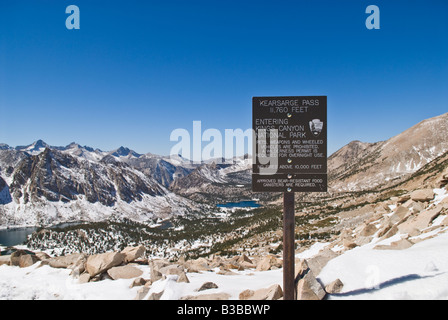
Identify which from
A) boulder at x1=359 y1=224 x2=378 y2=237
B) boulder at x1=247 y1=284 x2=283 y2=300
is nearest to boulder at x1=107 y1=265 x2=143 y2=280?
boulder at x1=247 y1=284 x2=283 y2=300

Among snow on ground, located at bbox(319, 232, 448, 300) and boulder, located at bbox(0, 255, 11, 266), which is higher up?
snow on ground, located at bbox(319, 232, 448, 300)

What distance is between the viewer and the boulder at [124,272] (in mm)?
18797

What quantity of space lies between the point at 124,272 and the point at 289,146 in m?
15.4

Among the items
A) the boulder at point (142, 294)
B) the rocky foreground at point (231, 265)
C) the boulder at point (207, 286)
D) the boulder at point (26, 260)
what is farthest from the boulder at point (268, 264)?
the boulder at point (26, 260)

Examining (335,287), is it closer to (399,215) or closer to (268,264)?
(268,264)

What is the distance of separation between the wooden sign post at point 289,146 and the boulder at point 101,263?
1414 cm

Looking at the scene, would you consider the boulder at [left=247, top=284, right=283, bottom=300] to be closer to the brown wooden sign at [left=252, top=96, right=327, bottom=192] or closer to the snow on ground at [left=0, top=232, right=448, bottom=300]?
the snow on ground at [left=0, top=232, right=448, bottom=300]

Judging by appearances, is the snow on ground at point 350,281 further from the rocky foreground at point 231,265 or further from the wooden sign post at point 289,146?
the wooden sign post at point 289,146

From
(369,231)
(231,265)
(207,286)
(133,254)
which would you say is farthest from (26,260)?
(369,231)

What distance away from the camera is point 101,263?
1927 cm

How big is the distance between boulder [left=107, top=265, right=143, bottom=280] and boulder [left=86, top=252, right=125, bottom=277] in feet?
1.65

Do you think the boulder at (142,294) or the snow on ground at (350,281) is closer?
the snow on ground at (350,281)

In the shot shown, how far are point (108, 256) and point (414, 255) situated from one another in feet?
65.9

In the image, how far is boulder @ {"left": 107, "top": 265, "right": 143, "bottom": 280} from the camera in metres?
18.8
